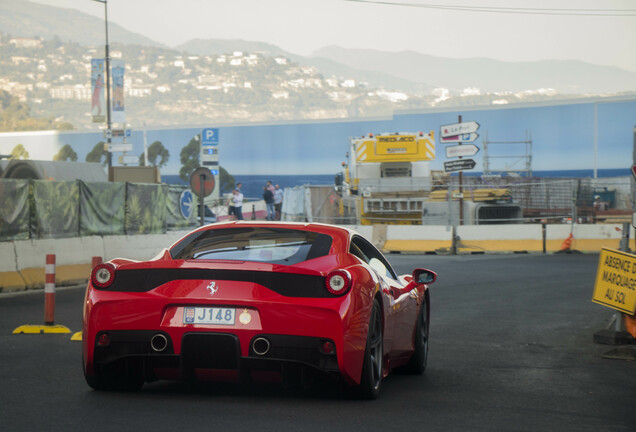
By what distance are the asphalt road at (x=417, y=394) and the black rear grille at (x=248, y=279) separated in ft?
2.38

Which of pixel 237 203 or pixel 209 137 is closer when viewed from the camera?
pixel 209 137

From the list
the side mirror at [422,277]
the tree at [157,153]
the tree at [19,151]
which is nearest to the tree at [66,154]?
the tree at [19,151]

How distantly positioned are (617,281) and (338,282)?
17.8ft

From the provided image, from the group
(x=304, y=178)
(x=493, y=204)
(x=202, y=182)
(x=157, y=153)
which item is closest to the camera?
(x=202, y=182)

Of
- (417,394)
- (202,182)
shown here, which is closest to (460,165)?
(202,182)

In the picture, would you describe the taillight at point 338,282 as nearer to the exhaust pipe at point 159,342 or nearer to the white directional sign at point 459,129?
the exhaust pipe at point 159,342

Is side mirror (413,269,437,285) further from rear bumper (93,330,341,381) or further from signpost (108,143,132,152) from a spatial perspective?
signpost (108,143,132,152)

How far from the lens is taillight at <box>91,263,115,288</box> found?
617 cm

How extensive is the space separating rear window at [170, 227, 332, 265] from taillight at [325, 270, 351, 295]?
0.48m

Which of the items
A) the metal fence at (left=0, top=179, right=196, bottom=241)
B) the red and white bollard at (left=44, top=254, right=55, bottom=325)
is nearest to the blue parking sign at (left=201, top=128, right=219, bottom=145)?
the metal fence at (left=0, top=179, right=196, bottom=241)

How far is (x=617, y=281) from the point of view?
10.4 meters

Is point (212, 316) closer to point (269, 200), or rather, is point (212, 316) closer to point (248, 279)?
point (248, 279)

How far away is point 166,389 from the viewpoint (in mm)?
6758

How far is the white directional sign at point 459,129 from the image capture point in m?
27.2
